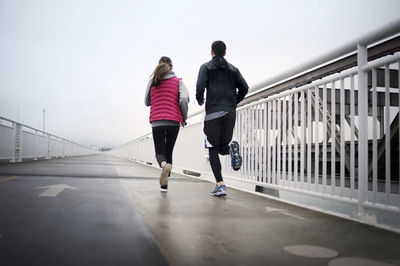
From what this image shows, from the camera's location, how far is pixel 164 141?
4777 mm

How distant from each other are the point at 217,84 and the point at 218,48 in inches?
18.1

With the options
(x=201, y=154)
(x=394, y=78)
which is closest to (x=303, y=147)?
(x=394, y=78)

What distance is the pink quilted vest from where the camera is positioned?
4.60 meters

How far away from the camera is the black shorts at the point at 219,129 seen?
13.7ft

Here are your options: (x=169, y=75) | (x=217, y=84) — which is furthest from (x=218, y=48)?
(x=169, y=75)

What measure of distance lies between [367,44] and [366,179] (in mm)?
1126

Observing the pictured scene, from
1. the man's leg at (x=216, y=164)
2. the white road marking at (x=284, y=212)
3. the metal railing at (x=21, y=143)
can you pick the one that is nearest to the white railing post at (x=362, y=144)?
the white road marking at (x=284, y=212)

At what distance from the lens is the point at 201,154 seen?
7.28 m

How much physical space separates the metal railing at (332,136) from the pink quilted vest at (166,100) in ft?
3.81

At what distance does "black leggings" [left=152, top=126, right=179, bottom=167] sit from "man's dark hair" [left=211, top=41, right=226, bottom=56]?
3.95 feet

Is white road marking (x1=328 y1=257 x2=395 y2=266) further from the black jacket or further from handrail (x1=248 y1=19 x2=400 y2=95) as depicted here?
the black jacket

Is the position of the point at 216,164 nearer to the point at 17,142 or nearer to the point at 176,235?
the point at 176,235

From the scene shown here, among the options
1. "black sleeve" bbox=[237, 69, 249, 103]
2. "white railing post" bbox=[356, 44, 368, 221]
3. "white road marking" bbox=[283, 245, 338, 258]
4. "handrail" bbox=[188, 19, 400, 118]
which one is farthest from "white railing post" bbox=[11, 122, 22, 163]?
"white road marking" bbox=[283, 245, 338, 258]

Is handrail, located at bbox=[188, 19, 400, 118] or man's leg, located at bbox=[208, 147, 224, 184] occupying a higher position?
handrail, located at bbox=[188, 19, 400, 118]
